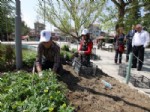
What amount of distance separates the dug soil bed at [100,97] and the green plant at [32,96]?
82 centimetres

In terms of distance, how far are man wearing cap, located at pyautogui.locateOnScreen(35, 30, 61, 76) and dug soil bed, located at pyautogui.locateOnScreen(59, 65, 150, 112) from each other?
25.3 inches

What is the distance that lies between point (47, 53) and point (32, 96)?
2454mm

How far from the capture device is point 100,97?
4715mm

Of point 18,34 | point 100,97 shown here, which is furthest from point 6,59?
point 100,97

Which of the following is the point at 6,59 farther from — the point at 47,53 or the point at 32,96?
the point at 32,96

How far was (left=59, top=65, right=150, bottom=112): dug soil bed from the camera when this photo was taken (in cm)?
411

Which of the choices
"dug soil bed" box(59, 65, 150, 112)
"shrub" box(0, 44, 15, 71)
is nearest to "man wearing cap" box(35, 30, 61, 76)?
"dug soil bed" box(59, 65, 150, 112)

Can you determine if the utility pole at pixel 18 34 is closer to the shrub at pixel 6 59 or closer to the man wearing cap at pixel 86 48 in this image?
the shrub at pixel 6 59

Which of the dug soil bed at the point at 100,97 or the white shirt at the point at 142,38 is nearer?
the dug soil bed at the point at 100,97

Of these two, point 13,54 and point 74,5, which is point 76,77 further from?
point 74,5

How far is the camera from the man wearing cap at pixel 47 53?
14.8 ft

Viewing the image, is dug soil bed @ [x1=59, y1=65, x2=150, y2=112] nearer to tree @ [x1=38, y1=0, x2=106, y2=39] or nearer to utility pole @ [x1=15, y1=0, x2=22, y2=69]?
utility pole @ [x1=15, y1=0, x2=22, y2=69]

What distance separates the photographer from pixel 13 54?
6734 millimetres

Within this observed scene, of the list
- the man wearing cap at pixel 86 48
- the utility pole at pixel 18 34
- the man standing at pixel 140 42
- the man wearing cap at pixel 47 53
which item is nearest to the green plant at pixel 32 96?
the man wearing cap at pixel 47 53
